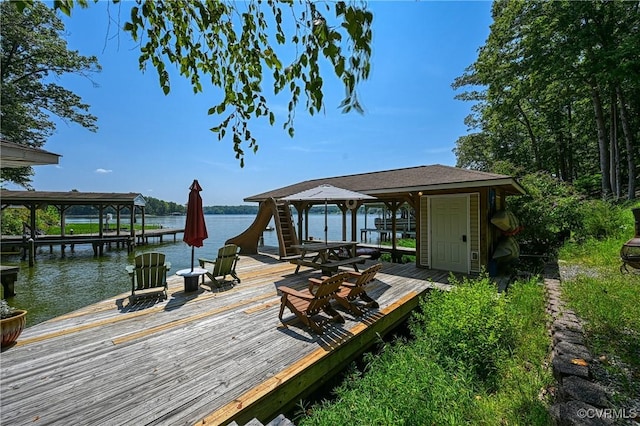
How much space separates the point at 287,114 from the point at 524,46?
2031 cm

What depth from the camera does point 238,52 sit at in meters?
2.35

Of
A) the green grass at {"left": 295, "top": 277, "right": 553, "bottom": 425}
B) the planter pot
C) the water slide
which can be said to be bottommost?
the green grass at {"left": 295, "top": 277, "right": 553, "bottom": 425}

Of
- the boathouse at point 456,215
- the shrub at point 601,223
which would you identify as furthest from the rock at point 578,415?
the shrub at point 601,223

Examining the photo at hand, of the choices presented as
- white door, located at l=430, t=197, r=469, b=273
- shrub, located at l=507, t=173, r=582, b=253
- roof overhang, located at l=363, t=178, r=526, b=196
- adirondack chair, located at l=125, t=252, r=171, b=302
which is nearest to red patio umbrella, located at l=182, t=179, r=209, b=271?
adirondack chair, located at l=125, t=252, r=171, b=302

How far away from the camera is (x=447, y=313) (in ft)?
13.9

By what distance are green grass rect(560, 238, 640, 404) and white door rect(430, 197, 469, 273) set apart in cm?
291

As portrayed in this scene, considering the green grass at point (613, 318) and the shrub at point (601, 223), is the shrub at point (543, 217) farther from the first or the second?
the green grass at point (613, 318)

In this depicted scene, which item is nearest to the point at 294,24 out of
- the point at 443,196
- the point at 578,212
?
the point at 443,196

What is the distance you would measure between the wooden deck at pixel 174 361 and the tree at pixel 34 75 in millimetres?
17527

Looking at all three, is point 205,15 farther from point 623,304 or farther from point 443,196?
point 443,196

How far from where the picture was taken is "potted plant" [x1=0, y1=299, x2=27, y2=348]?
3632 millimetres

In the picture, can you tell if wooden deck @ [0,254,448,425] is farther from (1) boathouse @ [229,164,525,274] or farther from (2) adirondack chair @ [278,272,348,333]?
(1) boathouse @ [229,164,525,274]

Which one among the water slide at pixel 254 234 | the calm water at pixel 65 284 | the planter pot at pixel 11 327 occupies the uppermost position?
the water slide at pixel 254 234

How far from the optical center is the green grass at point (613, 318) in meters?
2.46
